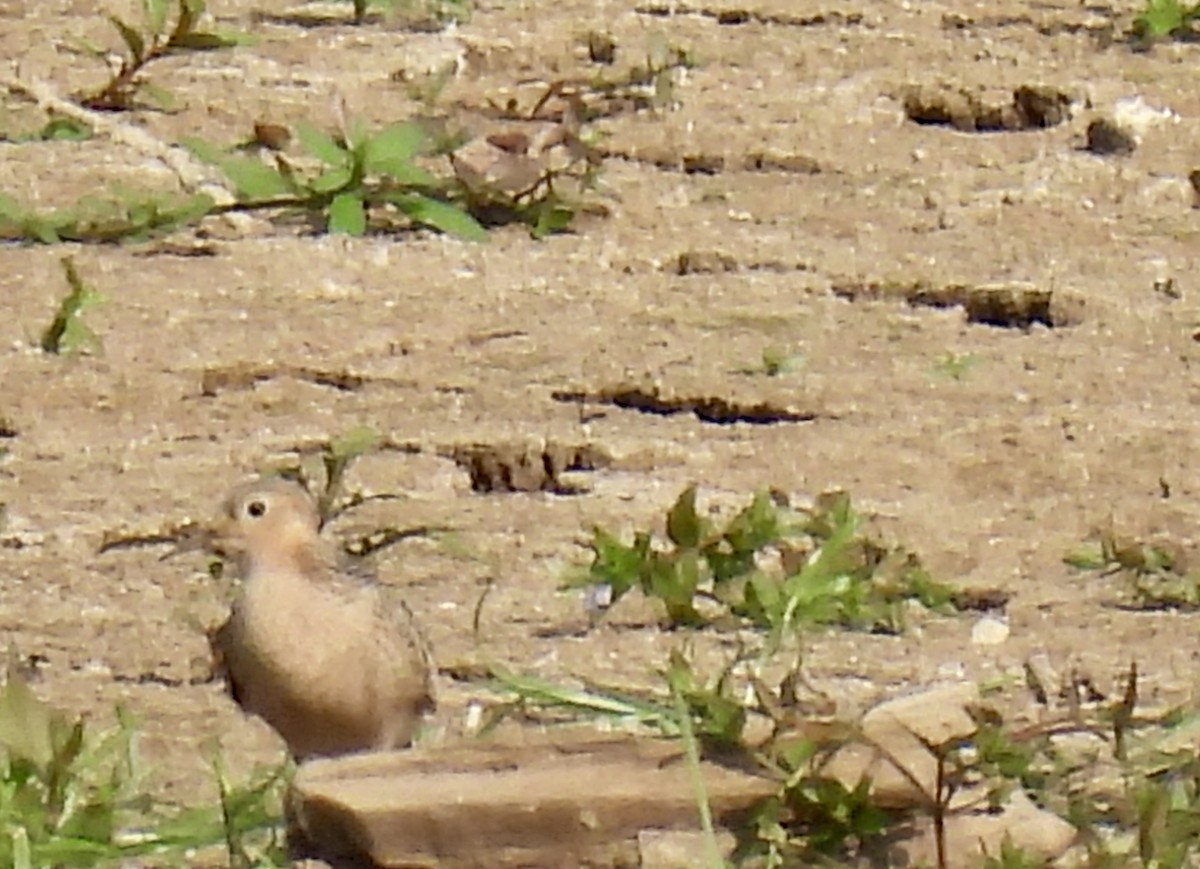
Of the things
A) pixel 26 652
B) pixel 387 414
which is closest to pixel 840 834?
pixel 26 652

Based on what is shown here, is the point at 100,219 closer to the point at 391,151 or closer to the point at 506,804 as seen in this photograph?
the point at 391,151

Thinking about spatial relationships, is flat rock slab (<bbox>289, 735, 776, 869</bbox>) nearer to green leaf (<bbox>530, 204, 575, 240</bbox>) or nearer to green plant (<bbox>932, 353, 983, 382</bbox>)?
green plant (<bbox>932, 353, 983, 382</bbox>)

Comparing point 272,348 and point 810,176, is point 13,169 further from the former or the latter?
point 810,176

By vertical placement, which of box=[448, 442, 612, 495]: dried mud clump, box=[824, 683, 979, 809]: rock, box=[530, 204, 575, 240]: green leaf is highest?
box=[824, 683, 979, 809]: rock

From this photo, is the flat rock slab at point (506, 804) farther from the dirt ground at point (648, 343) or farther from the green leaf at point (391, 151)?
the green leaf at point (391, 151)

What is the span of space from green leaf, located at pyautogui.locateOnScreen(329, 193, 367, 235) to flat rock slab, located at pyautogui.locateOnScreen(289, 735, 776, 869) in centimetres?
231

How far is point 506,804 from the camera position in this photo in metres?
3.35

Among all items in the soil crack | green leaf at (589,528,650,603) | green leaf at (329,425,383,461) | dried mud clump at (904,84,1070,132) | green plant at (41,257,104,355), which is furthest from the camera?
dried mud clump at (904,84,1070,132)

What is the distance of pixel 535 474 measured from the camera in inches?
192

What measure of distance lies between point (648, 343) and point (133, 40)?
145 cm

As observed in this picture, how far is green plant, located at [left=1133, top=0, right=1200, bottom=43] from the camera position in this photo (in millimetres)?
6758

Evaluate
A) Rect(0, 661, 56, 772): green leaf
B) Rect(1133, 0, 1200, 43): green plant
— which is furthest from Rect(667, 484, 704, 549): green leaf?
Rect(1133, 0, 1200, 43): green plant

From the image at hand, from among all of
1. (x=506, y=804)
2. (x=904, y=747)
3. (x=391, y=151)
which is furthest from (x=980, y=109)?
(x=506, y=804)

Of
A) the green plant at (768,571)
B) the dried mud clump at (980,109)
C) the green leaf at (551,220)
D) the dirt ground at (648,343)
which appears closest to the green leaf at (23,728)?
the dirt ground at (648,343)
